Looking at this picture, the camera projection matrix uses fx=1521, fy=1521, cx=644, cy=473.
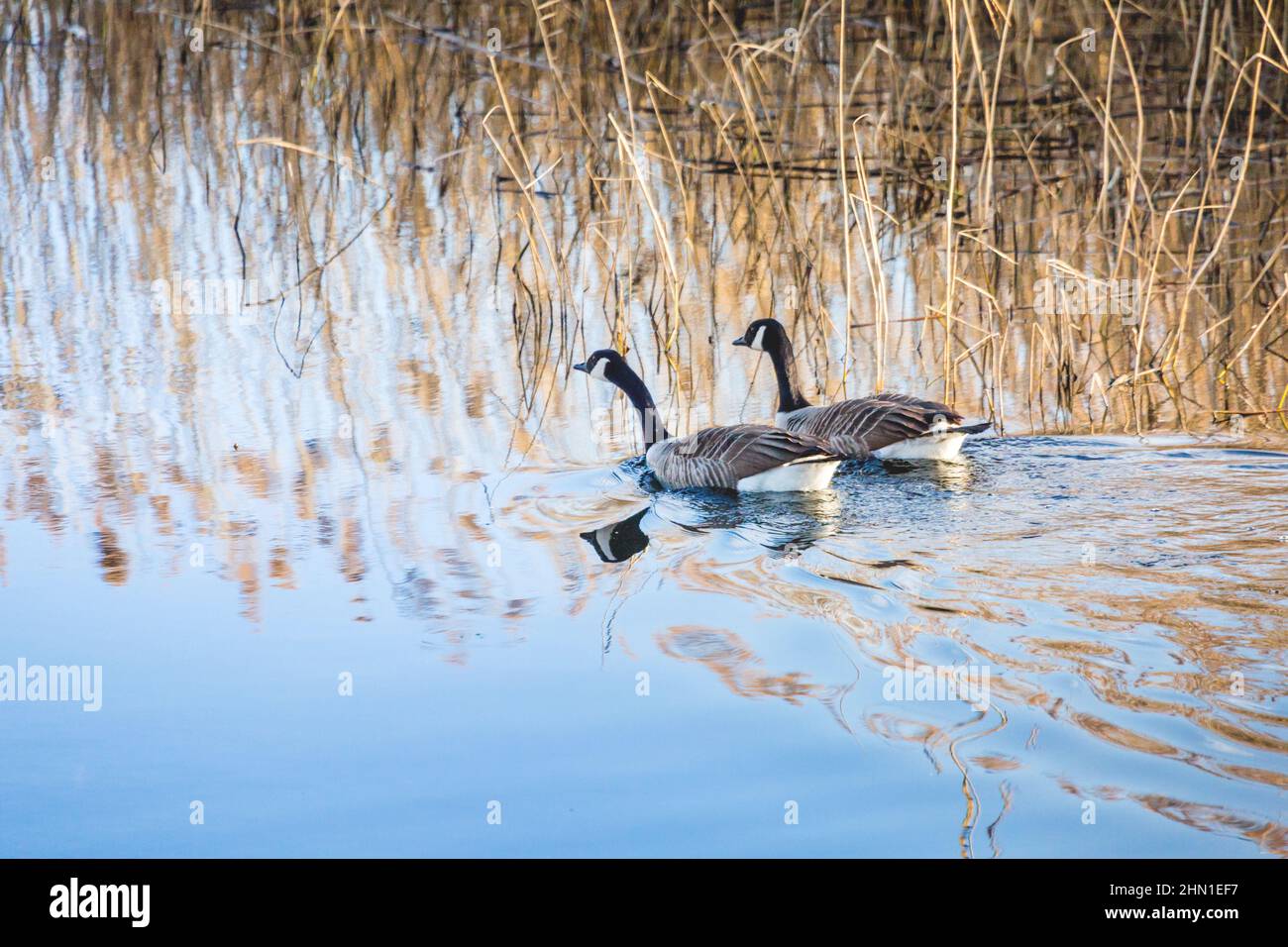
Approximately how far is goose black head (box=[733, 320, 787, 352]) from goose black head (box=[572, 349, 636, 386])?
826mm

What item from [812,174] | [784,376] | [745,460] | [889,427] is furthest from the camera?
[812,174]

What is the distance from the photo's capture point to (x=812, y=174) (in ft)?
44.6

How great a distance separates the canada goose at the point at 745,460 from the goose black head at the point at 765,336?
3.09ft

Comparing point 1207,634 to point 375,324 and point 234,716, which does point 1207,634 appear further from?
point 375,324

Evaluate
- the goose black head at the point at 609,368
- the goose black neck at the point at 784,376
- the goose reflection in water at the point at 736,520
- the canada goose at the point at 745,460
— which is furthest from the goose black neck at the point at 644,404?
the goose black neck at the point at 784,376

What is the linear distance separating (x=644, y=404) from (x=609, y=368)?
1.01 ft

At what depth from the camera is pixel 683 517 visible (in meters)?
7.69

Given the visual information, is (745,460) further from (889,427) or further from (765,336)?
(765,336)

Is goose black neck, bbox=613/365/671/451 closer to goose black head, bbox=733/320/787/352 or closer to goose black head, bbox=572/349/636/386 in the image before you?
goose black head, bbox=572/349/636/386

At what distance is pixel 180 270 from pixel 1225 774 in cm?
929

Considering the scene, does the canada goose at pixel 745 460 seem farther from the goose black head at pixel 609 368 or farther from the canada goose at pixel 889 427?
the goose black head at pixel 609 368

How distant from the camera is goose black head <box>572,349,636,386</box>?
8.71 m

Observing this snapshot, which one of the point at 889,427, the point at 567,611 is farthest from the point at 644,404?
the point at 567,611

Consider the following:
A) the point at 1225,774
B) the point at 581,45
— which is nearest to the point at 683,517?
the point at 1225,774
